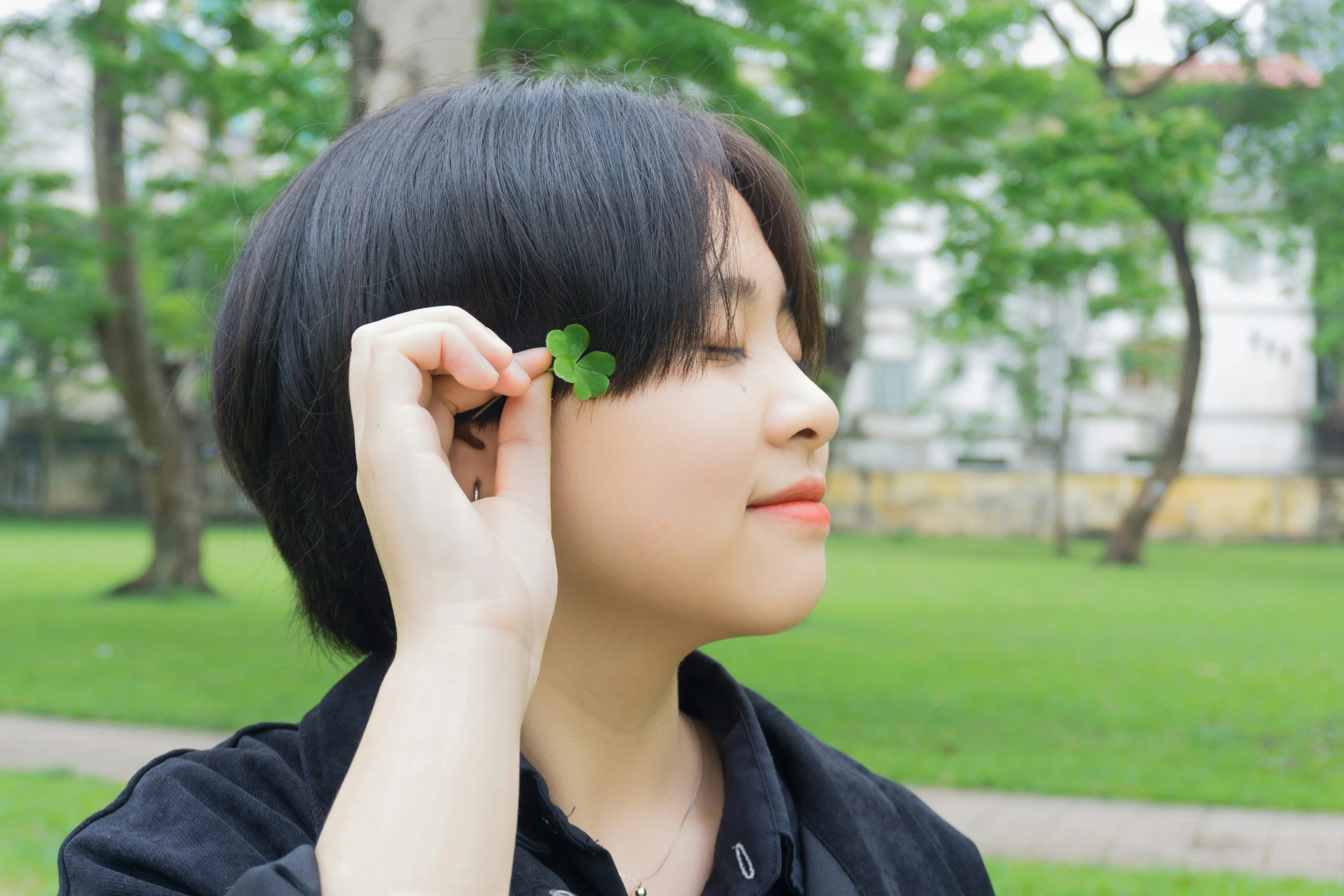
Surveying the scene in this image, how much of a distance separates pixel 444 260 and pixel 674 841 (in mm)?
808

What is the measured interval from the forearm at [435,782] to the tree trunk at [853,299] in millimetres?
12076

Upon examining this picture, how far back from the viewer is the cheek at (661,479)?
55.1 inches

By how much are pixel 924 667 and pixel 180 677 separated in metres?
5.70

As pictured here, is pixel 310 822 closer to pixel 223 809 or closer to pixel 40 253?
pixel 223 809

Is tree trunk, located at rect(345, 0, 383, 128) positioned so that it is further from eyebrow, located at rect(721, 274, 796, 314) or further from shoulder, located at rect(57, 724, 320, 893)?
shoulder, located at rect(57, 724, 320, 893)

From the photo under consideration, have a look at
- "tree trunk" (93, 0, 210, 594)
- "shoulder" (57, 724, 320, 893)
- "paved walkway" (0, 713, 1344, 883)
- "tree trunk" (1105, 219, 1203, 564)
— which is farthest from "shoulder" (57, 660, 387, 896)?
"tree trunk" (1105, 219, 1203, 564)

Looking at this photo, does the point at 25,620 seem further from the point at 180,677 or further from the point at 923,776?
the point at 923,776

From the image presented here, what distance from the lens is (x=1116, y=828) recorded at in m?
5.62

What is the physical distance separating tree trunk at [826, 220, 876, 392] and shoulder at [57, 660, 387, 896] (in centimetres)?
1184

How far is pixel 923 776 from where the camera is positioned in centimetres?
636

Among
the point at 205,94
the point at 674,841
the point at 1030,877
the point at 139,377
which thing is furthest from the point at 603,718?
the point at 139,377

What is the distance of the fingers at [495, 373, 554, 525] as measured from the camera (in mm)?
1350

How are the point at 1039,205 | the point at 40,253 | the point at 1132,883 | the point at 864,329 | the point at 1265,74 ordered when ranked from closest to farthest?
the point at 1132,883, the point at 1039,205, the point at 40,253, the point at 864,329, the point at 1265,74

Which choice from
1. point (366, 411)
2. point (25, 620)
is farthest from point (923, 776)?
point (25, 620)
